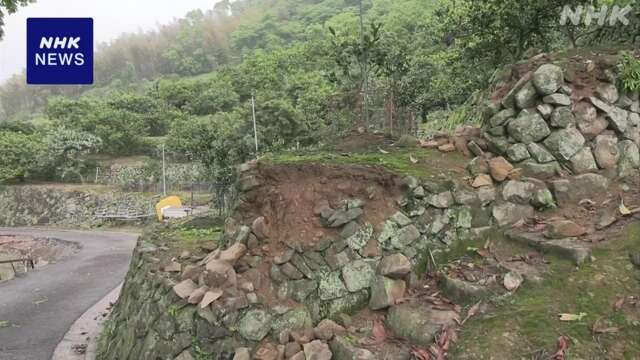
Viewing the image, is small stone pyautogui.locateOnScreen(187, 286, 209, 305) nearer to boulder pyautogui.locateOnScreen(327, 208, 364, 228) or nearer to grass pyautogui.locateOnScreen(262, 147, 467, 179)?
boulder pyautogui.locateOnScreen(327, 208, 364, 228)

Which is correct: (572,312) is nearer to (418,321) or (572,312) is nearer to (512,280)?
(512,280)

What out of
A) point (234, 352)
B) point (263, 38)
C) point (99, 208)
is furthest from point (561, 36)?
point (263, 38)

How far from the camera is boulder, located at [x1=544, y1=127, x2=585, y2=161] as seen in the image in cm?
540

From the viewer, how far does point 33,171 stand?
3106cm

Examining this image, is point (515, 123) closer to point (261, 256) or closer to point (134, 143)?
point (261, 256)

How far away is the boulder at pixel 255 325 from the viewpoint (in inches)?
183

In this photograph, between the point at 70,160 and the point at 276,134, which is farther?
the point at 70,160

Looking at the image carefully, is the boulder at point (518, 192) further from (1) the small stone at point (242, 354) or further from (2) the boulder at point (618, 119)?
(1) the small stone at point (242, 354)

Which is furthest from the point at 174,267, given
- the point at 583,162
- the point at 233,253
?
the point at 583,162

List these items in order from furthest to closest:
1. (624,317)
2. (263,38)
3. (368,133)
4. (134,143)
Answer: (263,38), (134,143), (368,133), (624,317)

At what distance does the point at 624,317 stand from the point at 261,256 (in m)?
3.23

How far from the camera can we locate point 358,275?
4.81 m

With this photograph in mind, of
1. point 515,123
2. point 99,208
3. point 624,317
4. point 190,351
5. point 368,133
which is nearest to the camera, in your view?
point 624,317

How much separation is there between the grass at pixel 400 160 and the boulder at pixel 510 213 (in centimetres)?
62
